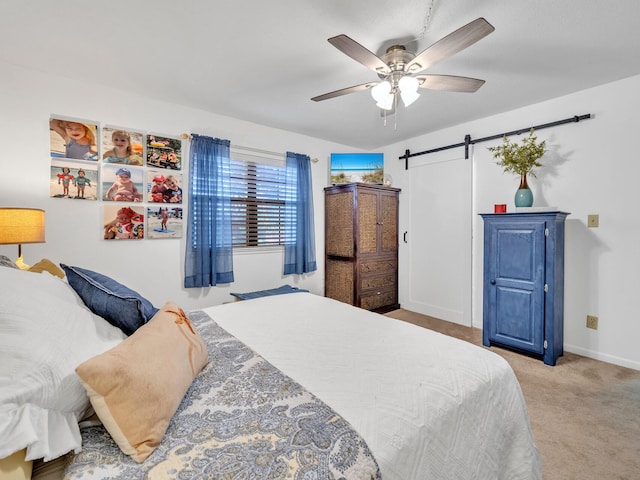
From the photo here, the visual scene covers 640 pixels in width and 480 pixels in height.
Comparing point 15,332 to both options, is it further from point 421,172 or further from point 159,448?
point 421,172

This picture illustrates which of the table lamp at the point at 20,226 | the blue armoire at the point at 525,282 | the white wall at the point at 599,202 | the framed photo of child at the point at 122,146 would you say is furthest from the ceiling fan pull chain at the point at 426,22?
the table lamp at the point at 20,226

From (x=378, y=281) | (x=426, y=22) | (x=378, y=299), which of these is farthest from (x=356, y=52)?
(x=378, y=299)

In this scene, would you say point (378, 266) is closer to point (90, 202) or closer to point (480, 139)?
point (480, 139)

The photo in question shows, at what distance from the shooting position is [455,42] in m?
1.60

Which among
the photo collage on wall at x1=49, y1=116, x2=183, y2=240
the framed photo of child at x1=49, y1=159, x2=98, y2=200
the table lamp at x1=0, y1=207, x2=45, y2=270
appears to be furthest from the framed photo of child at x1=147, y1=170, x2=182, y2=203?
the table lamp at x1=0, y1=207, x2=45, y2=270

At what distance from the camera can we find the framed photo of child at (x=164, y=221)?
9.78 feet

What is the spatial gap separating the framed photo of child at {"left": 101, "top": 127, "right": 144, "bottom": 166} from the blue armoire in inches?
137

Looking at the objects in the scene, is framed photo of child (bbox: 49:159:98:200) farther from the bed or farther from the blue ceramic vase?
the blue ceramic vase

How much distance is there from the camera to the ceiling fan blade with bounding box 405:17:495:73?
1.45 meters

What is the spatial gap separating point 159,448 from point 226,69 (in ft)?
8.38

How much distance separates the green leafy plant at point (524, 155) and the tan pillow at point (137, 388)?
3.32m

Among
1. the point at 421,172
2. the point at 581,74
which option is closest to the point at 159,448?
the point at 581,74

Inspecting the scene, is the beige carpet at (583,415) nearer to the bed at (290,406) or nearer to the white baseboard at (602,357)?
the white baseboard at (602,357)

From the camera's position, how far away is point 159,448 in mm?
789
